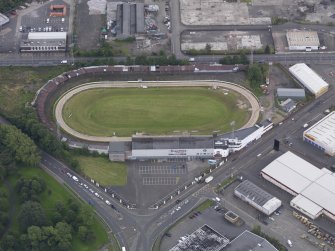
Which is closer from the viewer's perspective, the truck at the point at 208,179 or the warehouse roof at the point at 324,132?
the truck at the point at 208,179

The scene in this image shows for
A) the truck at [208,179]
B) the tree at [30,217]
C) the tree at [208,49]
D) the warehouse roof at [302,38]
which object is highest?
the warehouse roof at [302,38]

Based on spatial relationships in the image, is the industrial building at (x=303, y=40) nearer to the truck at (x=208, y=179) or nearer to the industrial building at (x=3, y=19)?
the truck at (x=208, y=179)

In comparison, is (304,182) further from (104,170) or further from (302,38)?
(302,38)

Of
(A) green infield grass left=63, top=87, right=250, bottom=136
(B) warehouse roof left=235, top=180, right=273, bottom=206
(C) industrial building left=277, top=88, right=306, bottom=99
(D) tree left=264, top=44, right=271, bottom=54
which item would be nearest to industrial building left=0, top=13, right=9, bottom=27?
(A) green infield grass left=63, top=87, right=250, bottom=136

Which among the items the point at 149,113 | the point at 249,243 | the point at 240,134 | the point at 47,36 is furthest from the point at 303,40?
the point at 249,243

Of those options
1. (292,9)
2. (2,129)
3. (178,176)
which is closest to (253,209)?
(178,176)

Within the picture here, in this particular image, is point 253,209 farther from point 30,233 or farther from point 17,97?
point 17,97

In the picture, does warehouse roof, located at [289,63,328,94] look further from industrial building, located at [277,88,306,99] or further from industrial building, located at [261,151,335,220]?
industrial building, located at [261,151,335,220]

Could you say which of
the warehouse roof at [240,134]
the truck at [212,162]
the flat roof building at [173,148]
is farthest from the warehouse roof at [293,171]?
the flat roof building at [173,148]
